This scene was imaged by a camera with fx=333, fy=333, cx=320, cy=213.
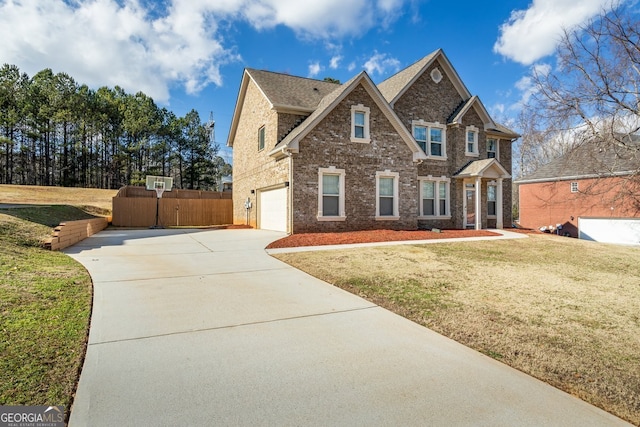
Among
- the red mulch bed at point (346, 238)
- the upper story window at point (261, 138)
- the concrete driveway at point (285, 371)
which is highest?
the upper story window at point (261, 138)

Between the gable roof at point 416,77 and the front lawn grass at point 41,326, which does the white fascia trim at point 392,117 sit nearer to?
the gable roof at point 416,77

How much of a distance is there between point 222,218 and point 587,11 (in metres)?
22.9

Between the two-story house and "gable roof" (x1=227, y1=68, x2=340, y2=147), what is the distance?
6cm

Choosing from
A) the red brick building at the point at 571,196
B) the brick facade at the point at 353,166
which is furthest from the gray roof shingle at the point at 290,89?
the red brick building at the point at 571,196

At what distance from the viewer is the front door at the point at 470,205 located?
18734mm

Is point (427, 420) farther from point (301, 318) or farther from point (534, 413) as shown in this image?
point (301, 318)

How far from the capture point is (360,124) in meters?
15.1

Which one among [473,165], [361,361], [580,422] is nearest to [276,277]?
[361,361]

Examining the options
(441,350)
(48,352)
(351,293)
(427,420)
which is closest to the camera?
(427,420)

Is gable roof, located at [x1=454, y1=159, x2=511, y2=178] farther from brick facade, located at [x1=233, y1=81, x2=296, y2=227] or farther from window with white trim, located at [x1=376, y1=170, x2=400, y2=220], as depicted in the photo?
brick facade, located at [x1=233, y1=81, x2=296, y2=227]

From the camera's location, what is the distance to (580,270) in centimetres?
802

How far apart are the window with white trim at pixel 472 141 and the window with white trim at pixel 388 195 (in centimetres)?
624

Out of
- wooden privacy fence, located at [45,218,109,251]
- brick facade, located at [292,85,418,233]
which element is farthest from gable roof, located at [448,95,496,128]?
wooden privacy fence, located at [45,218,109,251]

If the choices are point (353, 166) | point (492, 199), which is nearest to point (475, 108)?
point (492, 199)
